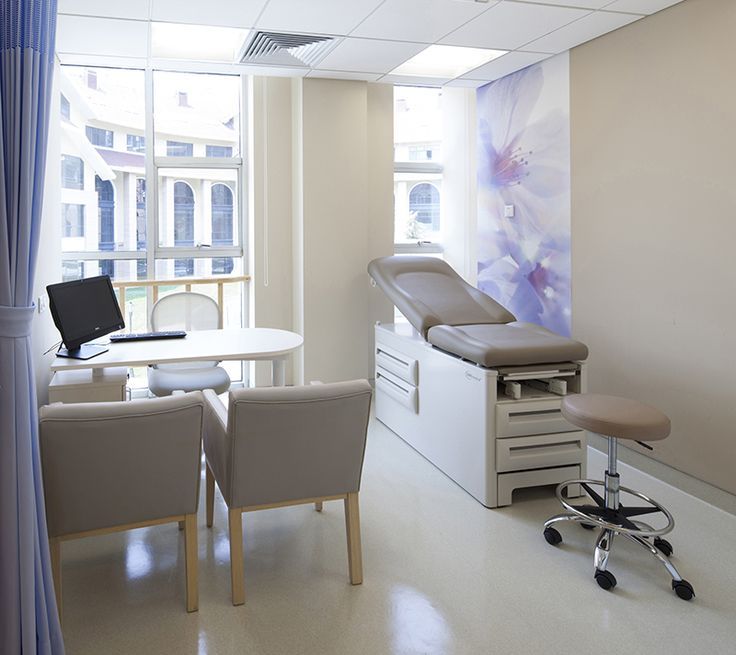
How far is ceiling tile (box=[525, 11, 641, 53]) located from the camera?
3745 millimetres

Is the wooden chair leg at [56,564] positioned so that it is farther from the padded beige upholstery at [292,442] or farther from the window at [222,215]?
the window at [222,215]

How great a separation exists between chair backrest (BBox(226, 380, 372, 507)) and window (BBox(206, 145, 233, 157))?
12.0ft

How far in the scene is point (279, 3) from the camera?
3.56m

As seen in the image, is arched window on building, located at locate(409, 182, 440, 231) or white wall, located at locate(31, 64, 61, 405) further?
arched window on building, located at locate(409, 182, 440, 231)

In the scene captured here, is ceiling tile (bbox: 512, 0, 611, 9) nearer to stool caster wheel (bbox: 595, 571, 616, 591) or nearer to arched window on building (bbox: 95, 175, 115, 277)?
stool caster wheel (bbox: 595, 571, 616, 591)

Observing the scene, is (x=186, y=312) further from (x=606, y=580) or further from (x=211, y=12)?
(x=606, y=580)

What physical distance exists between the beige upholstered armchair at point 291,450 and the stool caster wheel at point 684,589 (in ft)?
3.89

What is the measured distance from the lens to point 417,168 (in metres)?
6.06

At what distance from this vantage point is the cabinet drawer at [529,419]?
332cm

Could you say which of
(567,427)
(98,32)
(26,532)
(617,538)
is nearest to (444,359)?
(567,427)

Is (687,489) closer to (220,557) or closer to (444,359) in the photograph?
(444,359)

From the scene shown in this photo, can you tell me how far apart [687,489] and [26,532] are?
3.10 m

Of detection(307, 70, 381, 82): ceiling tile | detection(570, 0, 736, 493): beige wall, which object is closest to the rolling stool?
detection(570, 0, 736, 493): beige wall

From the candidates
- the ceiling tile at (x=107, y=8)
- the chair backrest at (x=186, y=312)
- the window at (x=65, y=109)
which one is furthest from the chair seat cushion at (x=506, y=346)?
the window at (x=65, y=109)
